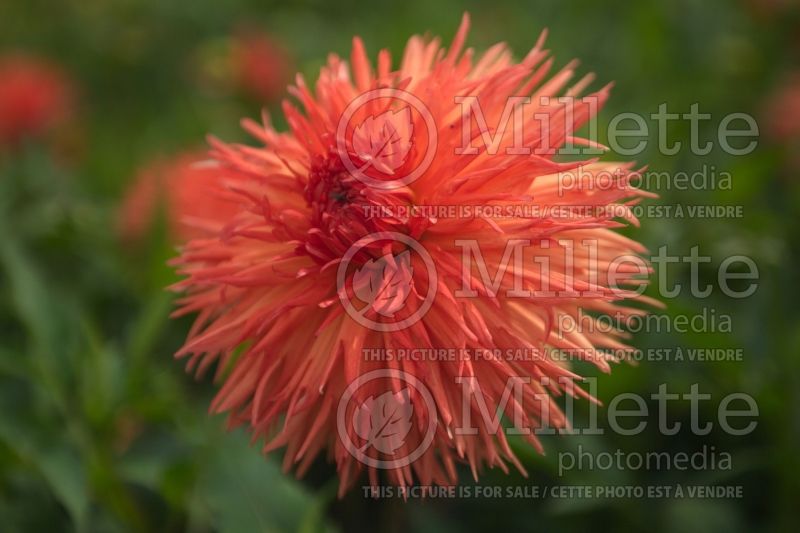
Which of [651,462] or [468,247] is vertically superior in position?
[468,247]

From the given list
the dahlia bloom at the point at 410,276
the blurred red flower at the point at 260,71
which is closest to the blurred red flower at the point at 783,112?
the dahlia bloom at the point at 410,276

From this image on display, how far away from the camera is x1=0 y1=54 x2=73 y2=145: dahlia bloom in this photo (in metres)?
2.62

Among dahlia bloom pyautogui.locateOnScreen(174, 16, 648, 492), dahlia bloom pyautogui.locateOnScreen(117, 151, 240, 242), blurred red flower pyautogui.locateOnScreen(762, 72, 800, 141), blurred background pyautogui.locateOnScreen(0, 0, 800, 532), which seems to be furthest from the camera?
blurred red flower pyautogui.locateOnScreen(762, 72, 800, 141)

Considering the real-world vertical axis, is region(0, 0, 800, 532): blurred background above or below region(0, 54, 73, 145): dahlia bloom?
below

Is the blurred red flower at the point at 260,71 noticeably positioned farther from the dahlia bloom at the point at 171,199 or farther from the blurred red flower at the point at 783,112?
the blurred red flower at the point at 783,112

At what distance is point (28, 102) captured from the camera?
2666 mm

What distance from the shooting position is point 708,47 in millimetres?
2455

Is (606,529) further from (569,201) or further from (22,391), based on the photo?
(22,391)

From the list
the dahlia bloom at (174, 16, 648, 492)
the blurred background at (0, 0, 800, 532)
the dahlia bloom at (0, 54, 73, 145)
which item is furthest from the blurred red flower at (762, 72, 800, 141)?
the dahlia bloom at (0, 54, 73, 145)

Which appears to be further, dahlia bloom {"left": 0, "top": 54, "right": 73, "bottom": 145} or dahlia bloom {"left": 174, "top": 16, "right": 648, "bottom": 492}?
dahlia bloom {"left": 0, "top": 54, "right": 73, "bottom": 145}

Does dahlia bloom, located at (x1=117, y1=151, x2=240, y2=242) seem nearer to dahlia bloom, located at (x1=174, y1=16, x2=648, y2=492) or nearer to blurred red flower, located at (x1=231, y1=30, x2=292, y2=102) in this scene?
blurred red flower, located at (x1=231, y1=30, x2=292, y2=102)

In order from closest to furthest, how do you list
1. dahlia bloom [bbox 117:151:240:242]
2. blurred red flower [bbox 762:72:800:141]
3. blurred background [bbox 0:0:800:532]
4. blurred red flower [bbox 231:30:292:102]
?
blurred background [bbox 0:0:800:532] → dahlia bloom [bbox 117:151:240:242] → blurred red flower [bbox 762:72:800:141] → blurred red flower [bbox 231:30:292:102]

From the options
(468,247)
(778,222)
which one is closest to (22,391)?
(468,247)

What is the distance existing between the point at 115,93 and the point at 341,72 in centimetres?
258
